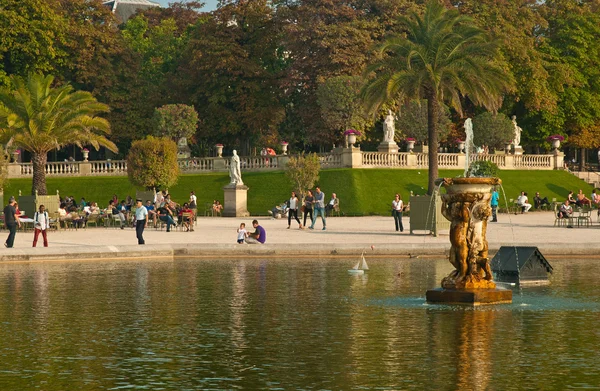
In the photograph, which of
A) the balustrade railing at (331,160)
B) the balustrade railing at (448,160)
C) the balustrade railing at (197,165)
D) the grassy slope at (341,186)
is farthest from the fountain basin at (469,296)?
the balustrade railing at (197,165)

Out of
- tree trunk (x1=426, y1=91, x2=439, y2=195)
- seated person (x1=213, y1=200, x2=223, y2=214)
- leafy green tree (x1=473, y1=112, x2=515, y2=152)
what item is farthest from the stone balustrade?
tree trunk (x1=426, y1=91, x2=439, y2=195)

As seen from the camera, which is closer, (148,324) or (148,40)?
(148,324)

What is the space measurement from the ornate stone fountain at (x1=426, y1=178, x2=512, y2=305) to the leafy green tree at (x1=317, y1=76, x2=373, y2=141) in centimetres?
4763

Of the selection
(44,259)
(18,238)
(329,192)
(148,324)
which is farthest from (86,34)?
(148,324)

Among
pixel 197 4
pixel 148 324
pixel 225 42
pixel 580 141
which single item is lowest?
pixel 148 324

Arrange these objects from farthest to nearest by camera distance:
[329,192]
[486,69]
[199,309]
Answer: [329,192] < [486,69] < [199,309]

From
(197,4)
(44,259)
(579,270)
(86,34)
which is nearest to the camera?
(579,270)

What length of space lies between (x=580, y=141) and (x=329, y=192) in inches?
1056

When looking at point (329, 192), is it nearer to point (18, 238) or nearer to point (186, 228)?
point (186, 228)

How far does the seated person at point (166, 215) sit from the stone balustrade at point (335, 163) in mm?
20074

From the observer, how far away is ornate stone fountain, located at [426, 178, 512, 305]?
62.7ft

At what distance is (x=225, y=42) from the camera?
74625 millimetres

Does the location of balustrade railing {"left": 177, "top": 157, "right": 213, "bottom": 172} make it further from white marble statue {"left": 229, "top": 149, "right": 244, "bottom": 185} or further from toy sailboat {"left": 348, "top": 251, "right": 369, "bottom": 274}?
toy sailboat {"left": 348, "top": 251, "right": 369, "bottom": 274}

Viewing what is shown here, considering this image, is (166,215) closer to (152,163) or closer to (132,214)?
(132,214)
